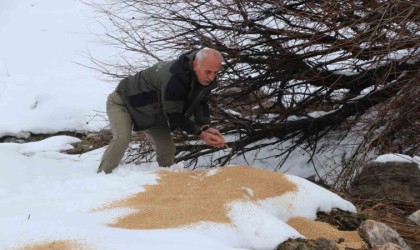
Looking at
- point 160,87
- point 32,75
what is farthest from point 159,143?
point 32,75

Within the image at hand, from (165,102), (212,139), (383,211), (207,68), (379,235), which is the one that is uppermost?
(207,68)

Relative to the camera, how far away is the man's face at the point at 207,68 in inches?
152

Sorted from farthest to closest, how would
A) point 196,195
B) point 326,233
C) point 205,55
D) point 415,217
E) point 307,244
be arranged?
1. point 205,55
2. point 415,217
3. point 196,195
4. point 326,233
5. point 307,244

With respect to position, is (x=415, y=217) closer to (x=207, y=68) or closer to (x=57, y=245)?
(x=207, y=68)

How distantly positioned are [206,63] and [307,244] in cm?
176

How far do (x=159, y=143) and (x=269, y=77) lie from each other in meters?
2.18

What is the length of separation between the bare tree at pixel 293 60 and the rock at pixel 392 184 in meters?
0.89

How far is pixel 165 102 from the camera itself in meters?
4.01

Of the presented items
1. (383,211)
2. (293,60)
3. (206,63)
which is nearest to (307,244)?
(383,211)

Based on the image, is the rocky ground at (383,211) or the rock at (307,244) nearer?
the rock at (307,244)

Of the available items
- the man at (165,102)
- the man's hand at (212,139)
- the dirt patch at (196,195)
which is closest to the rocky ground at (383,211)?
the dirt patch at (196,195)

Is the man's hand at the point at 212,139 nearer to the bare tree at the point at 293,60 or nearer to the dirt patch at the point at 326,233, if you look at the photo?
the dirt patch at the point at 326,233

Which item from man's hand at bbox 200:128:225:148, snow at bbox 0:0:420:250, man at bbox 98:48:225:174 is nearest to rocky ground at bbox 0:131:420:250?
snow at bbox 0:0:420:250

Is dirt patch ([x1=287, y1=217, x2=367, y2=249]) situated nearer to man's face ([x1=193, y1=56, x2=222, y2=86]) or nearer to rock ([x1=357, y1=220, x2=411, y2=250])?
rock ([x1=357, y1=220, x2=411, y2=250])
